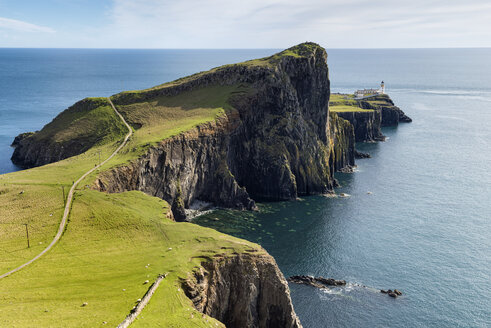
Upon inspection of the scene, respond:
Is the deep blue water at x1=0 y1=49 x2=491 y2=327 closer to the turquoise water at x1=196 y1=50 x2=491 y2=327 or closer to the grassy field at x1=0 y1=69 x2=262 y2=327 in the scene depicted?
the turquoise water at x1=196 y1=50 x2=491 y2=327

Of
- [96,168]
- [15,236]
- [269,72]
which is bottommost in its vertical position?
[15,236]

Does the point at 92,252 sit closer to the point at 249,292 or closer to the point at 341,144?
the point at 249,292

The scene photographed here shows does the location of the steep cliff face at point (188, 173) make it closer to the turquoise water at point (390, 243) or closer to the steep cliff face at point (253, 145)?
the steep cliff face at point (253, 145)

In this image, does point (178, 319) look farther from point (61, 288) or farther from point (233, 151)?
point (233, 151)

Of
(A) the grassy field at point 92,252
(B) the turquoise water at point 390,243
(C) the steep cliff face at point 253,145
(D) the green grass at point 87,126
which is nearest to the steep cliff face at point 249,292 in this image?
(A) the grassy field at point 92,252

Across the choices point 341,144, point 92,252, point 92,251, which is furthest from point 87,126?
point 341,144

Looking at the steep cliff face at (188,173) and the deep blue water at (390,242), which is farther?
the steep cliff face at (188,173)

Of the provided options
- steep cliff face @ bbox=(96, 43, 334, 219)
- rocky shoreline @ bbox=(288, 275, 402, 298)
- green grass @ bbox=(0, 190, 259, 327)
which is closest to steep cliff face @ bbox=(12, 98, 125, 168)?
steep cliff face @ bbox=(96, 43, 334, 219)

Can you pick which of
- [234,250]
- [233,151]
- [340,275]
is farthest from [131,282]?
[233,151]
